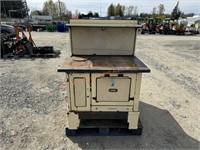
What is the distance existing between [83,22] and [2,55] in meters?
6.15

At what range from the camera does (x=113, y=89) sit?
2.24m

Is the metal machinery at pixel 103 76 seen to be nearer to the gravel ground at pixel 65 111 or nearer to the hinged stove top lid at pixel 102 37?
the hinged stove top lid at pixel 102 37

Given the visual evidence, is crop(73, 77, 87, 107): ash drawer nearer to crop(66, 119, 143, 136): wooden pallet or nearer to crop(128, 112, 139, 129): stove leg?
crop(66, 119, 143, 136): wooden pallet

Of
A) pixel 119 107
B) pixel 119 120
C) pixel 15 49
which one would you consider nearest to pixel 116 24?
pixel 119 107

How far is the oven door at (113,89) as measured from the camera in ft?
7.13

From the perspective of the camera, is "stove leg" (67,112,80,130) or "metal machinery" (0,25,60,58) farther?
"metal machinery" (0,25,60,58)

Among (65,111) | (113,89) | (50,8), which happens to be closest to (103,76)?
(113,89)

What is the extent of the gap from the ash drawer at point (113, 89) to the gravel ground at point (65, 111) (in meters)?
0.58

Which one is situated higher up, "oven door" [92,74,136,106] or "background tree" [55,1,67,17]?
"background tree" [55,1,67,17]

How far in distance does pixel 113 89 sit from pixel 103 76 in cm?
23

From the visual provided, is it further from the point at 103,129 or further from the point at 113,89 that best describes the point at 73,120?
the point at 113,89

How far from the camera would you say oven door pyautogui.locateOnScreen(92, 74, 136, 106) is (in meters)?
2.17

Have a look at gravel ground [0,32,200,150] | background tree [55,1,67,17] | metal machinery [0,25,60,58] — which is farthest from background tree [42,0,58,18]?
gravel ground [0,32,200,150]

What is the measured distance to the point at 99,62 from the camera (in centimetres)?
238
